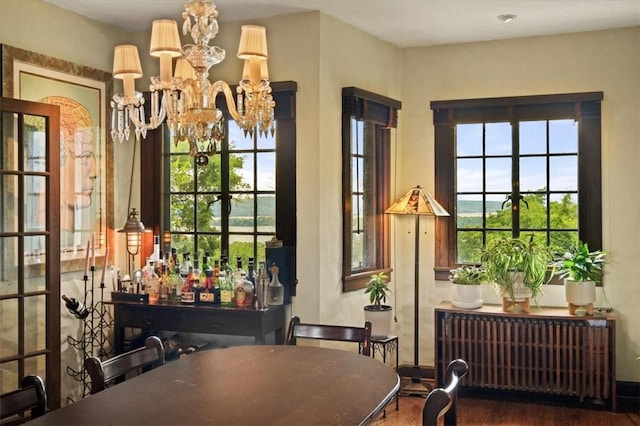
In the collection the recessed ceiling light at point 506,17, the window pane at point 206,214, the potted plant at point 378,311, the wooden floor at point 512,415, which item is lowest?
the wooden floor at point 512,415

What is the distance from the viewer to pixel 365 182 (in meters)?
5.18

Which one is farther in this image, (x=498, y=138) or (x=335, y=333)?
(x=498, y=138)

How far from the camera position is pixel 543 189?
5.22m

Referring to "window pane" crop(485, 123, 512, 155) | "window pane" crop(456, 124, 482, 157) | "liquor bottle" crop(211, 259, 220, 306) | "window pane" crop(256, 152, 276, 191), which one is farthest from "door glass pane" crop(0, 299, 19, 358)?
"window pane" crop(485, 123, 512, 155)

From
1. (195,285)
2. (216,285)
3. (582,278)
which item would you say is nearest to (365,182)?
(216,285)

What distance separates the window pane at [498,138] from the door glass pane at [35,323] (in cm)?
348

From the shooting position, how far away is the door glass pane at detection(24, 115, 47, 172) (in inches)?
155

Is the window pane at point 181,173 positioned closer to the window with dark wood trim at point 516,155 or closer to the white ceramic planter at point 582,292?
the window with dark wood trim at point 516,155

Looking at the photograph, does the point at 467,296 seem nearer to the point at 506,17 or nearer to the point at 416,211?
the point at 416,211

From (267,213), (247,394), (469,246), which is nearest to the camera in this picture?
(247,394)

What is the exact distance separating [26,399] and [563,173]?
423cm

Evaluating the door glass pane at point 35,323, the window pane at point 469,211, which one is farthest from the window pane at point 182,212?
the window pane at point 469,211

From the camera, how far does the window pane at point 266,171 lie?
15.4ft

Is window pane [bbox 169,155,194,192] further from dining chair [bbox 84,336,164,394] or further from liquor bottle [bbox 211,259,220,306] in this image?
dining chair [bbox 84,336,164,394]
